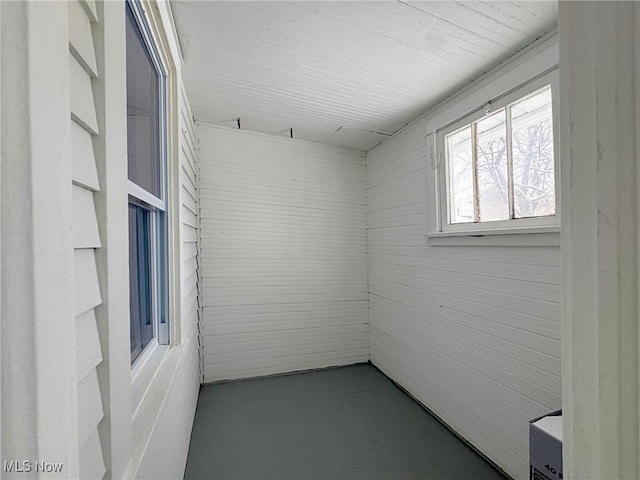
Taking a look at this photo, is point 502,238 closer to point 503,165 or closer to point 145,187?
point 503,165

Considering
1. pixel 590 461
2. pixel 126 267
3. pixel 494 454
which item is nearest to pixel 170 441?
pixel 126 267

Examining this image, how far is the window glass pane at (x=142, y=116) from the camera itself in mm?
1112

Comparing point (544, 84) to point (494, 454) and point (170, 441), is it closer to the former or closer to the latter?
point (494, 454)

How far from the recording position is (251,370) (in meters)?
3.01

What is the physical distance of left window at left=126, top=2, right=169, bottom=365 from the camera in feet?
3.74

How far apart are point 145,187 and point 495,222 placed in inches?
80.2

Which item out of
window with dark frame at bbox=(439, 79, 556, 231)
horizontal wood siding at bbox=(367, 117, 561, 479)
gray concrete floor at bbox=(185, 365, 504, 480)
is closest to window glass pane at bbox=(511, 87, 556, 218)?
window with dark frame at bbox=(439, 79, 556, 231)

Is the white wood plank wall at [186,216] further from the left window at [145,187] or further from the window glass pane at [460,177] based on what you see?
the window glass pane at [460,177]

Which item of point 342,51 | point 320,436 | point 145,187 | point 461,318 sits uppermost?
point 342,51

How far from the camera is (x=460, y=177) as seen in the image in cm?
222

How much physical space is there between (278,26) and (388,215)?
6.54 ft

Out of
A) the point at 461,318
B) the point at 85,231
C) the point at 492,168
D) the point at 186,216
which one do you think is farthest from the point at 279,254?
the point at 85,231

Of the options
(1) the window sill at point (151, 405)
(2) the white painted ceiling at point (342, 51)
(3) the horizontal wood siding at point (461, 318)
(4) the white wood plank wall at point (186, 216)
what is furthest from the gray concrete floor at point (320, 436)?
(2) the white painted ceiling at point (342, 51)

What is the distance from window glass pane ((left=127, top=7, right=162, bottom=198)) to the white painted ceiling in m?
0.34
